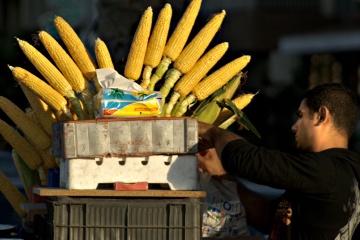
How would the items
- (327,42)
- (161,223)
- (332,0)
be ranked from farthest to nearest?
(332,0), (327,42), (161,223)

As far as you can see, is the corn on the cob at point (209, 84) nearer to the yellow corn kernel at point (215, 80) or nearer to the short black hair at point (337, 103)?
the yellow corn kernel at point (215, 80)

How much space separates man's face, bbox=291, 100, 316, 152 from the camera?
4211 mm

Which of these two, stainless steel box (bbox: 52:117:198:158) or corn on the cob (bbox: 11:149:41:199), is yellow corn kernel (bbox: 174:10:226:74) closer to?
stainless steel box (bbox: 52:117:198:158)

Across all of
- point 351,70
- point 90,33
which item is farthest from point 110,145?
point 351,70

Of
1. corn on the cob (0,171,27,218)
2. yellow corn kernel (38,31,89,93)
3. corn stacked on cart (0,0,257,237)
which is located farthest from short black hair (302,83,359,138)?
corn on the cob (0,171,27,218)

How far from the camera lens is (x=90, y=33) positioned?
859 centimetres

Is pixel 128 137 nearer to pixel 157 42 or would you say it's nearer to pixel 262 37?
pixel 157 42

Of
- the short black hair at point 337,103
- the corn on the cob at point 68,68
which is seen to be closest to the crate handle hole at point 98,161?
the corn on the cob at point 68,68

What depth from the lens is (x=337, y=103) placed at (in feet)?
13.8

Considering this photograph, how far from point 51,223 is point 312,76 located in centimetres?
1726

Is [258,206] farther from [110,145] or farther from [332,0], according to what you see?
[332,0]

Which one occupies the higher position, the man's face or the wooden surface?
the man's face

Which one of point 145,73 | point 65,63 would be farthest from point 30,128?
point 145,73

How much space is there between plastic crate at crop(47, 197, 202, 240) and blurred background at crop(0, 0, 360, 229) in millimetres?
1014
